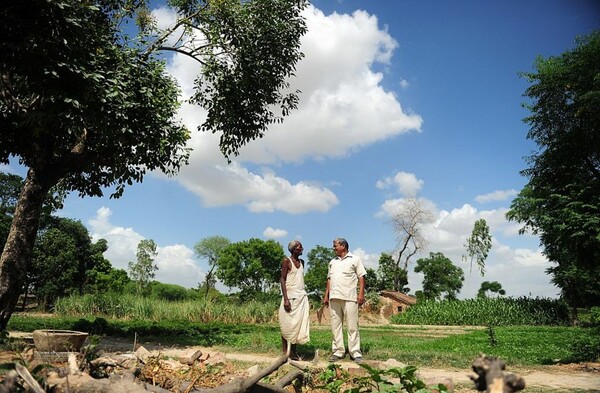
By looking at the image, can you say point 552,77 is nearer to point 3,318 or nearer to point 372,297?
point 372,297

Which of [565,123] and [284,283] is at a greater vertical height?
[565,123]

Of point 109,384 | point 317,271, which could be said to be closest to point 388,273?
point 317,271


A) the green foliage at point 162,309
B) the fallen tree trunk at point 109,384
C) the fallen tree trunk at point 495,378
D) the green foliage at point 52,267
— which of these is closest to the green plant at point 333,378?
the fallen tree trunk at point 109,384

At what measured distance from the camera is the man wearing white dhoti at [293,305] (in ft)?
25.1

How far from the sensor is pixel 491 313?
1123 inches

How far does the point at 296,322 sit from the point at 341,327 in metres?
0.82

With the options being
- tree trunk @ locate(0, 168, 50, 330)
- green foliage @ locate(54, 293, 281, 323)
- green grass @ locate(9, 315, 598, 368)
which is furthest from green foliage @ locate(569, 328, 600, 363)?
green foliage @ locate(54, 293, 281, 323)

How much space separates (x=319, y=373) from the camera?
4742 mm

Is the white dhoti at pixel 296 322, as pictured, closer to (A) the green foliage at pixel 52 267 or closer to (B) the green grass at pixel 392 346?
(B) the green grass at pixel 392 346

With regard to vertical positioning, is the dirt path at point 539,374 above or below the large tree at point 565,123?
below

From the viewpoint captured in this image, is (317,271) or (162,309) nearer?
(162,309)

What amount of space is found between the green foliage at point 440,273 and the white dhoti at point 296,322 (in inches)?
2325

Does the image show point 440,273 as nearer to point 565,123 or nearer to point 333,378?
point 565,123

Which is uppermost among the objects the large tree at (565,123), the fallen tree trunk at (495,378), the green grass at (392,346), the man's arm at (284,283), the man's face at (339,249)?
the large tree at (565,123)
